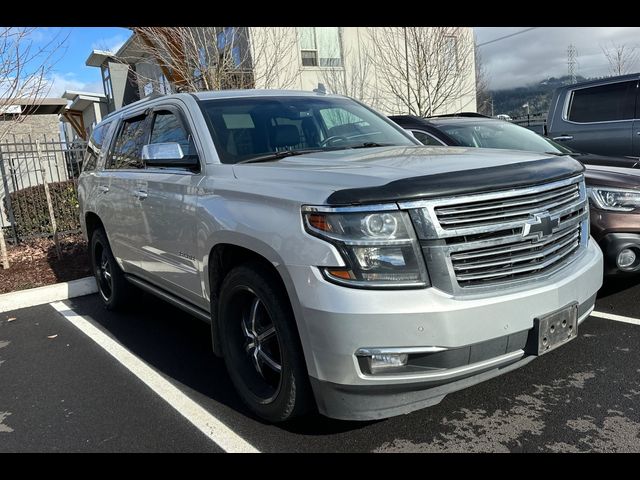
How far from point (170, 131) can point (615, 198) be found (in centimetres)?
357

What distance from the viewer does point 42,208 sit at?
359 inches

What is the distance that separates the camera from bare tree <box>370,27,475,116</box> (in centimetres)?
1433

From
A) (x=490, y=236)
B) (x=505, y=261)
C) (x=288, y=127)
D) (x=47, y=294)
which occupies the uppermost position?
(x=288, y=127)

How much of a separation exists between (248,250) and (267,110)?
136 cm

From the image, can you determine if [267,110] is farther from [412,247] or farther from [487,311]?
[487,311]

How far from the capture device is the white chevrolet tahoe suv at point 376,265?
2.33m

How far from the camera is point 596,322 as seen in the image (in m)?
4.23

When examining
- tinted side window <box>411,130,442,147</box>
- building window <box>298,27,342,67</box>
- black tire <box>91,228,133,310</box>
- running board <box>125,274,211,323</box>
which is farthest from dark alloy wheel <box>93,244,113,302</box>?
building window <box>298,27,342,67</box>

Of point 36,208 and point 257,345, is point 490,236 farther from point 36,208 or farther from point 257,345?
point 36,208

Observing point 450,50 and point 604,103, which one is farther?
point 450,50

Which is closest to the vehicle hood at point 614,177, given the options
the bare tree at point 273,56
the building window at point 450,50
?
the bare tree at point 273,56

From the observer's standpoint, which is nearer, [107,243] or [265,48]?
[107,243]

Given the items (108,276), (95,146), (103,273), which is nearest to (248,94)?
(95,146)
